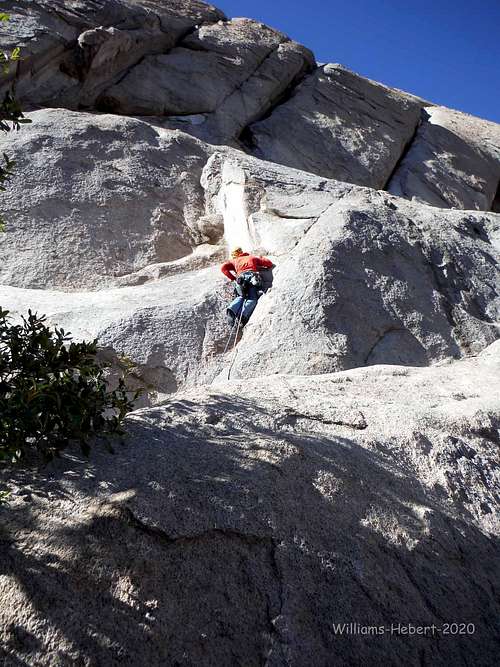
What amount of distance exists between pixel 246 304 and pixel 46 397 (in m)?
5.91

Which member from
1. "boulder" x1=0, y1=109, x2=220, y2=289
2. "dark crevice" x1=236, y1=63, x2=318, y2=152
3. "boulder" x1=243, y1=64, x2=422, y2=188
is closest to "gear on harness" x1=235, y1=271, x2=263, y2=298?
"boulder" x1=0, y1=109, x2=220, y2=289

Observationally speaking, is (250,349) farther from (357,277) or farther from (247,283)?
(357,277)

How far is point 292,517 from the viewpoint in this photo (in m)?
4.05

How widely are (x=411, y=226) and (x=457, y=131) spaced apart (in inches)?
528

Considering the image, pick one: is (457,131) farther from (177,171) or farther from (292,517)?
(292,517)

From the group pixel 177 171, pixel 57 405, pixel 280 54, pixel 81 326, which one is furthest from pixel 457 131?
pixel 57 405

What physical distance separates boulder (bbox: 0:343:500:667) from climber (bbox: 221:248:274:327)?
4533mm

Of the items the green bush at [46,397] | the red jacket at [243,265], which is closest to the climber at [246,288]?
the red jacket at [243,265]

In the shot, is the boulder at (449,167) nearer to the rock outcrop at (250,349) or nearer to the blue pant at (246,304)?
the rock outcrop at (250,349)

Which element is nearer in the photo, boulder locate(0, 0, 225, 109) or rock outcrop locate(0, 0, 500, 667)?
rock outcrop locate(0, 0, 500, 667)

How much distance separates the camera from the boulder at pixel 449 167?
19828 mm

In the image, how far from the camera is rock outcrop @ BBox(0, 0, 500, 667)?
11.7 ft

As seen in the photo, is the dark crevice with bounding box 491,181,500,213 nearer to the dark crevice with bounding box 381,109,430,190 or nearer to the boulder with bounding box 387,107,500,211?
the boulder with bounding box 387,107,500,211

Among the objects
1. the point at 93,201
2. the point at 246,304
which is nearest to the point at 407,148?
the point at 93,201
